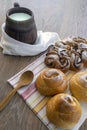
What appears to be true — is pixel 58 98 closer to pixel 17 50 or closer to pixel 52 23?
pixel 17 50

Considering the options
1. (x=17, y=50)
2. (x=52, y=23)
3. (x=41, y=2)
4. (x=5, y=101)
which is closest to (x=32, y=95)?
(x=5, y=101)

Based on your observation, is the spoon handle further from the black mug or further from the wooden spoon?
the black mug

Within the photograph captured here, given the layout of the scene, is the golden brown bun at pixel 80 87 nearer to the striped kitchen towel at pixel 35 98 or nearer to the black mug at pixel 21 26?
the striped kitchen towel at pixel 35 98

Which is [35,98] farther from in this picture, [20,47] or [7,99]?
[20,47]

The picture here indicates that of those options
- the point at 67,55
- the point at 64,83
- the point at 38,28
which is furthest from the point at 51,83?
the point at 38,28

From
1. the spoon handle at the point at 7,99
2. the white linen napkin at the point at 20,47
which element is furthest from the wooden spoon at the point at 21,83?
the white linen napkin at the point at 20,47

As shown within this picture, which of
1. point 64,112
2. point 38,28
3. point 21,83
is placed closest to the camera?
point 64,112
